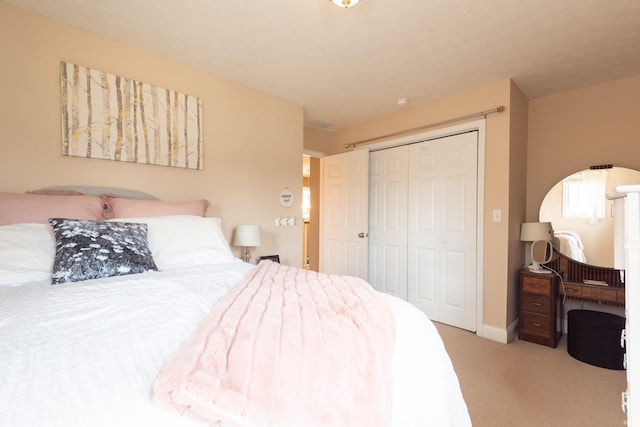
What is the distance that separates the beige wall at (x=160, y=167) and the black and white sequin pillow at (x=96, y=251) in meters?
0.68

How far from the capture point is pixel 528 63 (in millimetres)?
2379

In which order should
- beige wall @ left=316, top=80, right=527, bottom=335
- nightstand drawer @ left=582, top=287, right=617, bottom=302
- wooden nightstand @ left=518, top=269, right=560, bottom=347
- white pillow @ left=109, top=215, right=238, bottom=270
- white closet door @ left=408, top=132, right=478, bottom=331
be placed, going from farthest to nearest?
1. white closet door @ left=408, top=132, right=478, bottom=331
2. beige wall @ left=316, top=80, right=527, bottom=335
3. wooden nightstand @ left=518, top=269, right=560, bottom=347
4. nightstand drawer @ left=582, top=287, right=617, bottom=302
5. white pillow @ left=109, top=215, right=238, bottom=270

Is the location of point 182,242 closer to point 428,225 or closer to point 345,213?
point 345,213

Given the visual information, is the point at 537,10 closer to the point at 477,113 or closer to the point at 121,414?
the point at 477,113

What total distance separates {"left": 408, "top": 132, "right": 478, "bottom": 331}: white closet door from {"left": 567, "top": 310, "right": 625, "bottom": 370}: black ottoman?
0.77 meters

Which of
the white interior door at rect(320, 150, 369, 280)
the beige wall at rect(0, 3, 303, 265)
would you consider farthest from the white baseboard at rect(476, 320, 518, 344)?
the beige wall at rect(0, 3, 303, 265)

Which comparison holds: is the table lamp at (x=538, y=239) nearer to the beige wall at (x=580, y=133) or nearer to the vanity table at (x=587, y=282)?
the vanity table at (x=587, y=282)

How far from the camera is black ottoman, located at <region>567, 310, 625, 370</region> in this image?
215 centimetres

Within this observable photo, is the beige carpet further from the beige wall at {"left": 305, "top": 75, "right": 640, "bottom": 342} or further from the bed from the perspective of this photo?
the bed

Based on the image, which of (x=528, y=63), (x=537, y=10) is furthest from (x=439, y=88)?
(x=537, y=10)

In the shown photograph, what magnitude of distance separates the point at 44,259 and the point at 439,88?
3.29 m

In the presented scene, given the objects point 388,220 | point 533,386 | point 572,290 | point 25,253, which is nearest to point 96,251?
point 25,253

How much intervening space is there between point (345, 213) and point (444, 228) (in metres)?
1.30

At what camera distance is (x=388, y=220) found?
3629 mm
